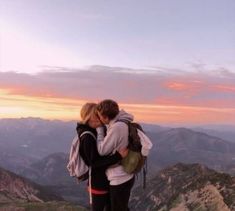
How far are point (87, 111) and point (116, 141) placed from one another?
1186 mm

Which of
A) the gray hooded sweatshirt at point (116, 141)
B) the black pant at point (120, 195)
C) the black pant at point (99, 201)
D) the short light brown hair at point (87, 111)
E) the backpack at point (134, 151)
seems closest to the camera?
the gray hooded sweatshirt at point (116, 141)

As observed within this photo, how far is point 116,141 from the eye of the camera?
1281cm

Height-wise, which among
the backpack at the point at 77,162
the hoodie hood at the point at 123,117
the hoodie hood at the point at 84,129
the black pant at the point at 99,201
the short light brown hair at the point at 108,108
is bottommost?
the black pant at the point at 99,201

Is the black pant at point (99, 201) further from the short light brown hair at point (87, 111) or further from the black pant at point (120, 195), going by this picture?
the short light brown hair at point (87, 111)

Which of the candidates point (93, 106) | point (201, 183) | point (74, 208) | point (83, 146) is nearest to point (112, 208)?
point (83, 146)

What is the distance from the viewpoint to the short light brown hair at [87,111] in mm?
13094

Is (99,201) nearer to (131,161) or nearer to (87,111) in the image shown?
(131,161)

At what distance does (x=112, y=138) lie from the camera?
12828mm

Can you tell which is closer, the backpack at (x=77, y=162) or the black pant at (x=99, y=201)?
the backpack at (x=77, y=162)

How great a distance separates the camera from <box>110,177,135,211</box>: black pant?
13258mm

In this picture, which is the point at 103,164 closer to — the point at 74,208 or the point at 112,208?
the point at 112,208

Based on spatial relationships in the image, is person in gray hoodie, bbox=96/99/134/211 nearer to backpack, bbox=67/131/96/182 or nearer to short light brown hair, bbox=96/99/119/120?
short light brown hair, bbox=96/99/119/120

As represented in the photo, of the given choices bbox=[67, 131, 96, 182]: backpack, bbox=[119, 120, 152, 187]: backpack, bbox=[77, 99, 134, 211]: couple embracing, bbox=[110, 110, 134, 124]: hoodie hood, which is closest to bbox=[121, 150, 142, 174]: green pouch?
bbox=[119, 120, 152, 187]: backpack

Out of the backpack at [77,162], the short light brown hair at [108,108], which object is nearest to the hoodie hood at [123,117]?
the short light brown hair at [108,108]
